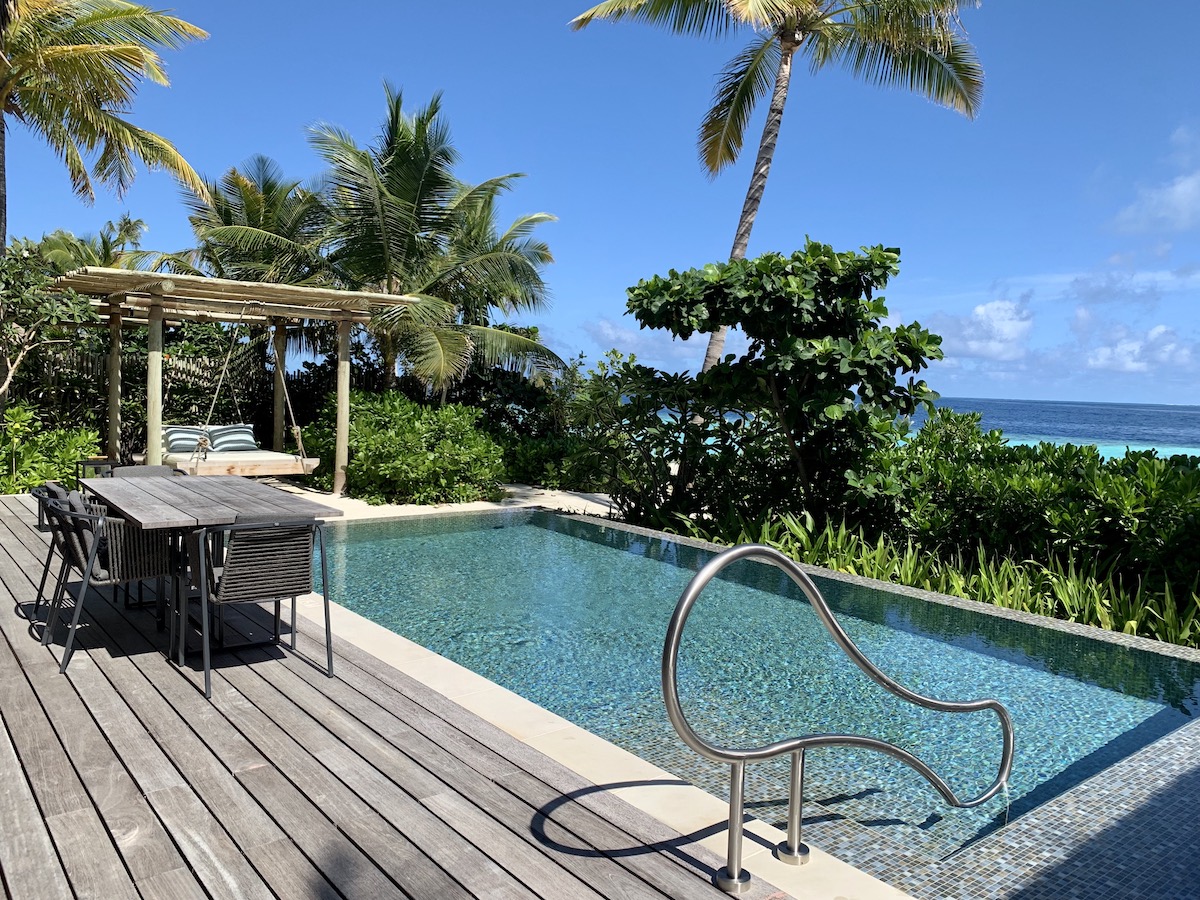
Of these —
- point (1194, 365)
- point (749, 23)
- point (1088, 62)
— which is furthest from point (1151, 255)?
point (749, 23)

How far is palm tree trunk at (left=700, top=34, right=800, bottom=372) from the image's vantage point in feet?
39.7

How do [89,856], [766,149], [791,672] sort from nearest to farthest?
[89,856], [791,672], [766,149]

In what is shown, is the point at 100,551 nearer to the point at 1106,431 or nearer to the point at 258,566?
the point at 258,566

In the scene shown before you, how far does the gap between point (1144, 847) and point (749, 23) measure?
10896mm

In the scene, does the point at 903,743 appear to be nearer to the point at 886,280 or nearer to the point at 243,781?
the point at 243,781

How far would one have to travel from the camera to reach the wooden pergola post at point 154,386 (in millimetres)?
9906

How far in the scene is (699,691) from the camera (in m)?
4.47

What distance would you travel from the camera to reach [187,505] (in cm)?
420

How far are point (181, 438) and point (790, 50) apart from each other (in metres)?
10.3

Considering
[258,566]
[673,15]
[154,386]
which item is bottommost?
[258,566]

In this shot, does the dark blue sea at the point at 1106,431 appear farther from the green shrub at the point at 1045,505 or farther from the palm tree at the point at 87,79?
the palm tree at the point at 87,79

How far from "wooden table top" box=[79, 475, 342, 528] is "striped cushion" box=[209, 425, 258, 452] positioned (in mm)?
6374

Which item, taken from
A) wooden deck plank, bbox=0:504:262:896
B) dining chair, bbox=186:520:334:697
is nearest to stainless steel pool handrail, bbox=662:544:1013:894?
wooden deck plank, bbox=0:504:262:896

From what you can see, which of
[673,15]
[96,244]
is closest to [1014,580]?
[673,15]
